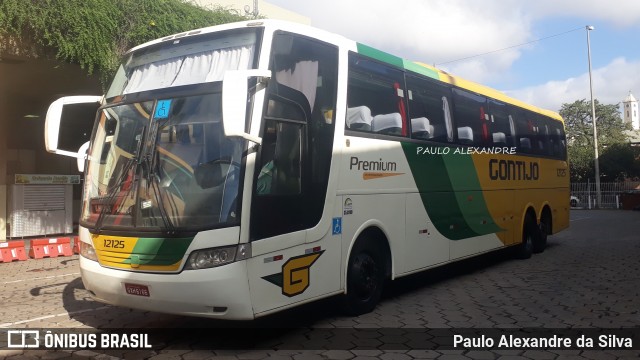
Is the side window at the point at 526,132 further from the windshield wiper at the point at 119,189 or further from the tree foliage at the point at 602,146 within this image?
the tree foliage at the point at 602,146

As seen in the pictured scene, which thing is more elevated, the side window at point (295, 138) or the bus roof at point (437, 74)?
the bus roof at point (437, 74)

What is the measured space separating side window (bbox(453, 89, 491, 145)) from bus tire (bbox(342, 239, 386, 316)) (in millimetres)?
3116

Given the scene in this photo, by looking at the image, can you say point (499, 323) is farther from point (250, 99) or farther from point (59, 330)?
point (59, 330)

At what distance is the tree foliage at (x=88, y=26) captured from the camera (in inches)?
396

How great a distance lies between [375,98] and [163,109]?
2856mm

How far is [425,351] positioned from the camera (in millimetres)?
5156

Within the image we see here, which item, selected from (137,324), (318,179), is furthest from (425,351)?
(137,324)

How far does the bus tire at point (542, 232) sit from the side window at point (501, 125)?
2.68 metres

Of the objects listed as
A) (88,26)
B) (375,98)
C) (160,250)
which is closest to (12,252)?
(88,26)

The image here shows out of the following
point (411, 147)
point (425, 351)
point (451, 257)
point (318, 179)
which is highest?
point (411, 147)

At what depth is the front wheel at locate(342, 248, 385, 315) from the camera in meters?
6.31

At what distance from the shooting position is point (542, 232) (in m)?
12.3

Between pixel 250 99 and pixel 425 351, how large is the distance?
9.97 ft

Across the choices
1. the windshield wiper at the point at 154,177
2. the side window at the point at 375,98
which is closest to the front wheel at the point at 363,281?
the side window at the point at 375,98
